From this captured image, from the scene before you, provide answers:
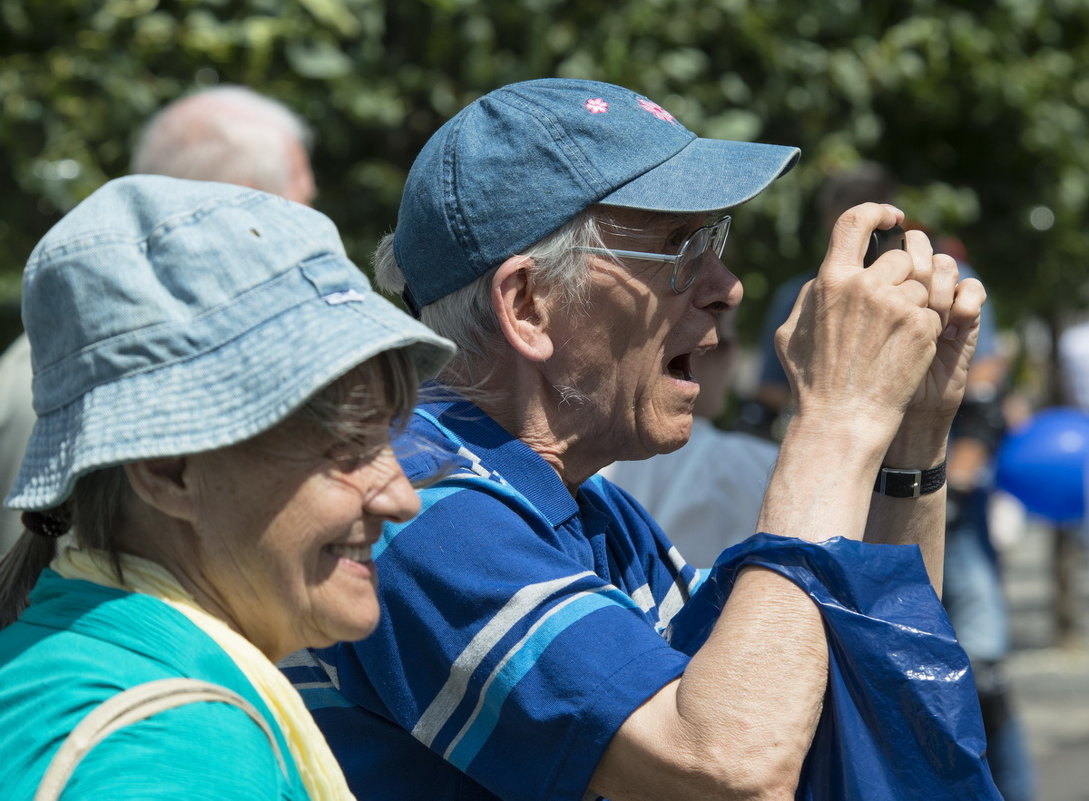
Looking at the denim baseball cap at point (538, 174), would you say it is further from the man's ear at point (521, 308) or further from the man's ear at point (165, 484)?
the man's ear at point (165, 484)

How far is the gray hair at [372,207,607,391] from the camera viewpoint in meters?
1.72

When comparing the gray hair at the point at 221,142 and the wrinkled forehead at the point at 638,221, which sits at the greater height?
the wrinkled forehead at the point at 638,221

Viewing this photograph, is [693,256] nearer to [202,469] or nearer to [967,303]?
[967,303]

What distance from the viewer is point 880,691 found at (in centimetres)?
154

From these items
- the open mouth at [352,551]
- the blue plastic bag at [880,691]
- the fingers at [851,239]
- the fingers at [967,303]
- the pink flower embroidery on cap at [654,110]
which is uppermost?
the pink flower embroidery on cap at [654,110]

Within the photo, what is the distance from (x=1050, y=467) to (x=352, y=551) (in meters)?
6.16

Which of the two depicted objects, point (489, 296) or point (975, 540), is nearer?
point (489, 296)

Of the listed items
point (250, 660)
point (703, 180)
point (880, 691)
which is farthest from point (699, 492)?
point (250, 660)

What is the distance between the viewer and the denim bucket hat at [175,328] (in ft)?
3.85

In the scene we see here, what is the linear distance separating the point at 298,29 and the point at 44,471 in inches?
121

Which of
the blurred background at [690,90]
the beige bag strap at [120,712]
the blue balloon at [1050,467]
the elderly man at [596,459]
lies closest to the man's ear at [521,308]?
the elderly man at [596,459]

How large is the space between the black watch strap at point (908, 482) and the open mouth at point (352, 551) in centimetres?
85

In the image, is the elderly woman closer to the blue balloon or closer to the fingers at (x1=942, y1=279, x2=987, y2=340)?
the fingers at (x1=942, y1=279, x2=987, y2=340)

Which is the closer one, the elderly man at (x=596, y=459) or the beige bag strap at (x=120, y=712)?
the beige bag strap at (x=120, y=712)
